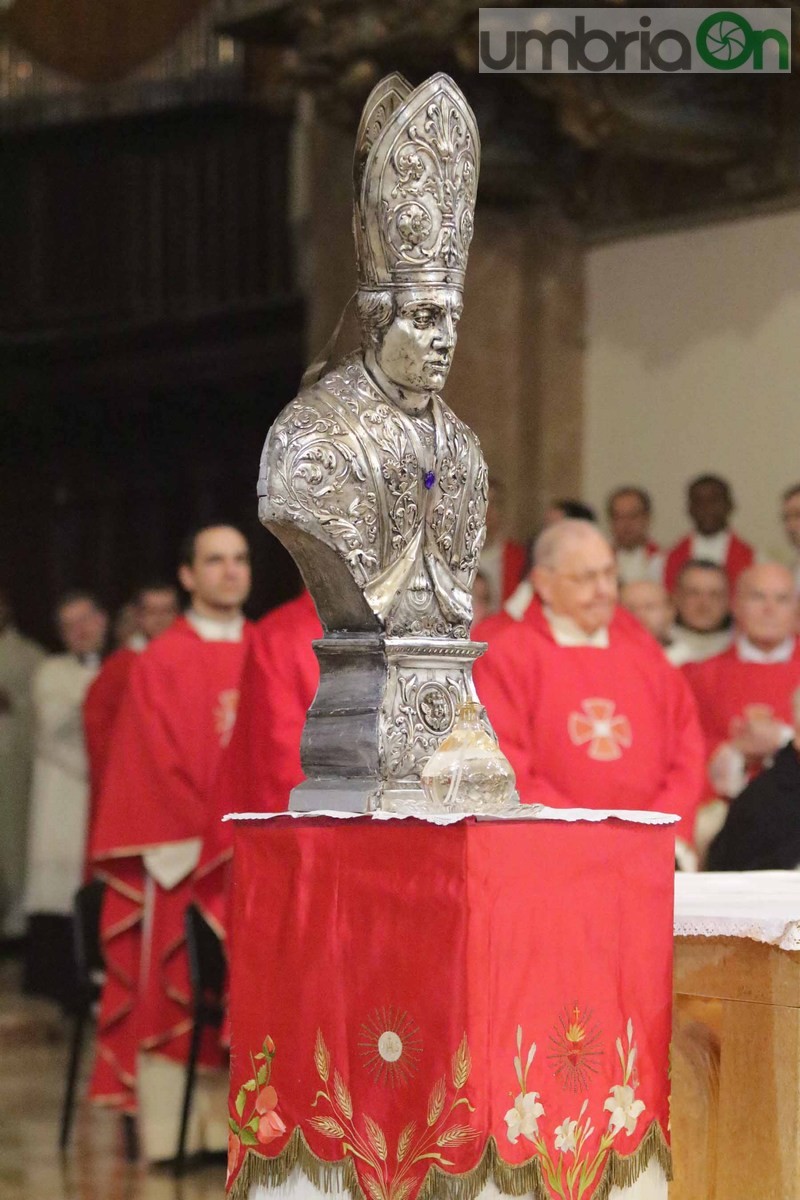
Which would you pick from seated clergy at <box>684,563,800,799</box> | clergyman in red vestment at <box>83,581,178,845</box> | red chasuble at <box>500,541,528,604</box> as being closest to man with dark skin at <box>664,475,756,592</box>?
red chasuble at <box>500,541,528,604</box>

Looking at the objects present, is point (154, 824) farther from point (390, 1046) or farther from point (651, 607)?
point (390, 1046)

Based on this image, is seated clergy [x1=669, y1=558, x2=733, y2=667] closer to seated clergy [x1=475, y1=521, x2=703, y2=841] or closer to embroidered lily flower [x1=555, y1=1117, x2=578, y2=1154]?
seated clergy [x1=475, y1=521, x2=703, y2=841]

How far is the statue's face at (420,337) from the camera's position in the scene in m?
4.16

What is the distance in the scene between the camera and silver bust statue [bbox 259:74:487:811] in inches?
162

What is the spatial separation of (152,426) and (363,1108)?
10368 millimetres

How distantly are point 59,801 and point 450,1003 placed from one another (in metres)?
7.58

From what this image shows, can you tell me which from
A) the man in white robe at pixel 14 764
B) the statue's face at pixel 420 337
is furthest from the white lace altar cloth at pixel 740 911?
the man in white robe at pixel 14 764

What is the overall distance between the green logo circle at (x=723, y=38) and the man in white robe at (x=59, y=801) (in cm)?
442

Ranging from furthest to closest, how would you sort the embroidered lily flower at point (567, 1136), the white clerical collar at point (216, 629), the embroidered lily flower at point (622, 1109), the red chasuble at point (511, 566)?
the red chasuble at point (511, 566) < the white clerical collar at point (216, 629) < the embroidered lily flower at point (622, 1109) < the embroidered lily flower at point (567, 1136)

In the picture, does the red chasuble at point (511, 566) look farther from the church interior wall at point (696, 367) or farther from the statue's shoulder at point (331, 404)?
the statue's shoulder at point (331, 404)

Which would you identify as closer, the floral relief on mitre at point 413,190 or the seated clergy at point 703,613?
the floral relief on mitre at point 413,190

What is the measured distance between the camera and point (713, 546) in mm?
9477

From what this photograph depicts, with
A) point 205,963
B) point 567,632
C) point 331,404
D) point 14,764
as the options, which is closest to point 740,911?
point 331,404

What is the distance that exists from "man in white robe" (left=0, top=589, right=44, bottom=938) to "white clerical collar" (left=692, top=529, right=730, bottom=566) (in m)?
4.73
